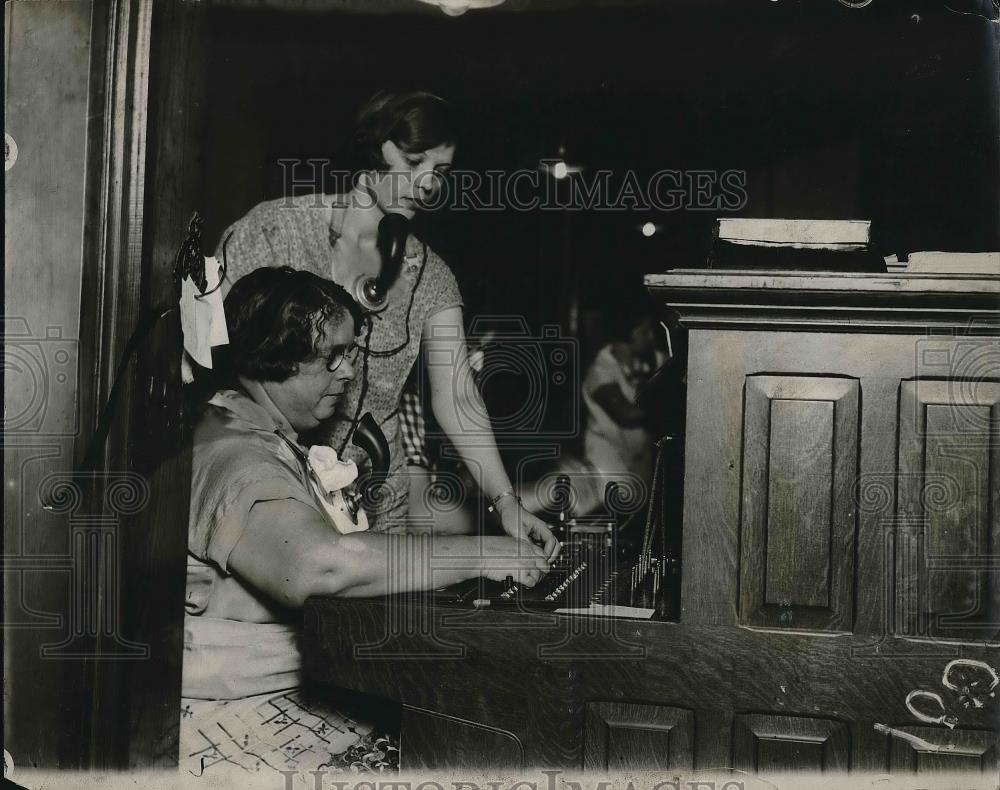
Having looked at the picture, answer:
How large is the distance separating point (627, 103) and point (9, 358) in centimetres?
231

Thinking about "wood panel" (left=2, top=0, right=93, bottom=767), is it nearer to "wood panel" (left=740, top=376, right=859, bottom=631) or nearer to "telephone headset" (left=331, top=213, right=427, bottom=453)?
"telephone headset" (left=331, top=213, right=427, bottom=453)

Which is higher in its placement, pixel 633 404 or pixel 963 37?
pixel 963 37

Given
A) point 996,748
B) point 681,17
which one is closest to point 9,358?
point 681,17

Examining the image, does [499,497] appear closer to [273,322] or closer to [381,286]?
[381,286]

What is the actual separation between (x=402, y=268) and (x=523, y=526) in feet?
3.07

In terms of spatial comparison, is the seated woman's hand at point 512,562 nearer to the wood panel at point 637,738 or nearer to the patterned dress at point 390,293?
the wood panel at point 637,738

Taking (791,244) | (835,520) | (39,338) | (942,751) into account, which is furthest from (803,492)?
(39,338)

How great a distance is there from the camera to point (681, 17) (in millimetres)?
2803

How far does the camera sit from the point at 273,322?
275cm

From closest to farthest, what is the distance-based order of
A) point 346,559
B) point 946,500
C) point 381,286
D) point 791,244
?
point 946,500 < point 791,244 < point 346,559 < point 381,286

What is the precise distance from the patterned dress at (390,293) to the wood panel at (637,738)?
1.13 meters

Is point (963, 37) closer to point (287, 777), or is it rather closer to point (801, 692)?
point (801, 692)

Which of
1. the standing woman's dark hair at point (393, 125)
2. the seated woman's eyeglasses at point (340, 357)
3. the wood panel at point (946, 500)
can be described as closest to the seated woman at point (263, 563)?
the seated woman's eyeglasses at point (340, 357)

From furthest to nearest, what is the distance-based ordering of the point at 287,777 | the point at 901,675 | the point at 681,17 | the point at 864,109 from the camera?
the point at 864,109, the point at 681,17, the point at 287,777, the point at 901,675
